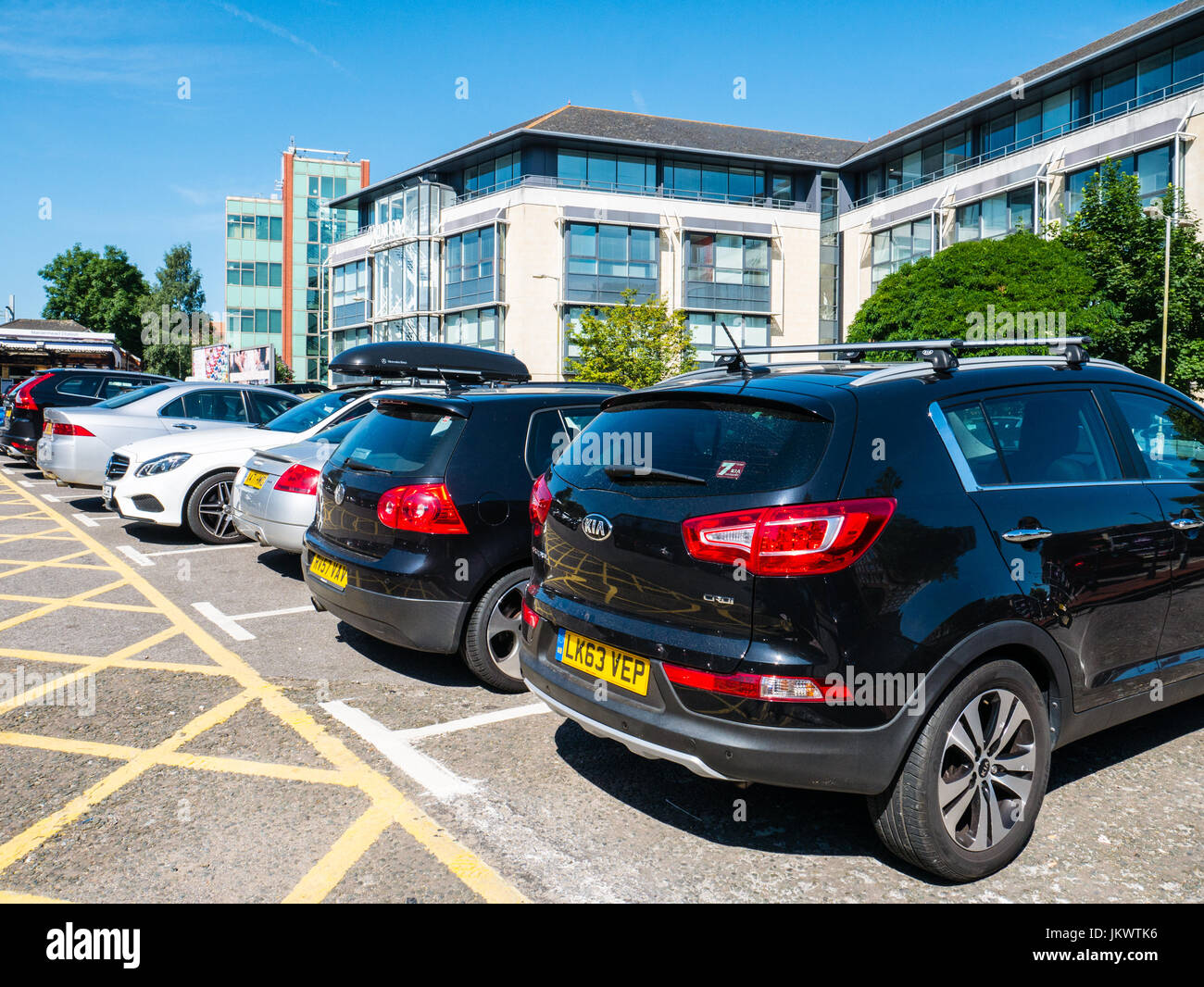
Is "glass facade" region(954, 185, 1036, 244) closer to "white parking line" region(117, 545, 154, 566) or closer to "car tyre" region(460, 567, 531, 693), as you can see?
"white parking line" region(117, 545, 154, 566)

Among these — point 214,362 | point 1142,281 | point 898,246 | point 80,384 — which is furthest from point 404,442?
point 898,246

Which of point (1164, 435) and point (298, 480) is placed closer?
point (1164, 435)

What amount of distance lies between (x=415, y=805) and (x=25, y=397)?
1484 centimetres

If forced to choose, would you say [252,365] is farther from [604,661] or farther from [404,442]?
[604,661]

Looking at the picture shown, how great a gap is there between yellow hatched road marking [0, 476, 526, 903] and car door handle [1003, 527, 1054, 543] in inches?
79.6

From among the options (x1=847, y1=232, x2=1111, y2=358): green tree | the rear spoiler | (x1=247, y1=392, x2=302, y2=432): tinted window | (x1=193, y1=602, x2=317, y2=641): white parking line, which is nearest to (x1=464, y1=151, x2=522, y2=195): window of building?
(x1=847, y1=232, x2=1111, y2=358): green tree

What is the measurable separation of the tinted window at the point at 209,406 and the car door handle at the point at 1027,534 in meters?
11.1

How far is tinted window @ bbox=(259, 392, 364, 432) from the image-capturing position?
1003cm

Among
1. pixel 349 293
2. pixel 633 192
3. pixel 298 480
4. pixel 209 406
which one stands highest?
pixel 633 192

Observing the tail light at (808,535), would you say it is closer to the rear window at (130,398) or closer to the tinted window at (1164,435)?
the tinted window at (1164,435)

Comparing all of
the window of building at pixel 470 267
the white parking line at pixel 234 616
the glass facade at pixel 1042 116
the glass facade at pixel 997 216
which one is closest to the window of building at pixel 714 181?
the glass facade at pixel 1042 116

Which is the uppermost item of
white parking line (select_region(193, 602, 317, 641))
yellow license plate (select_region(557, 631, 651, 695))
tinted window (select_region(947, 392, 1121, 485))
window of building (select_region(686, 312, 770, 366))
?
window of building (select_region(686, 312, 770, 366))

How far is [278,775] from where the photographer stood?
13.5 feet

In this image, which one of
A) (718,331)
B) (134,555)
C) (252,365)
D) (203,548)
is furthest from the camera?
(718,331)
